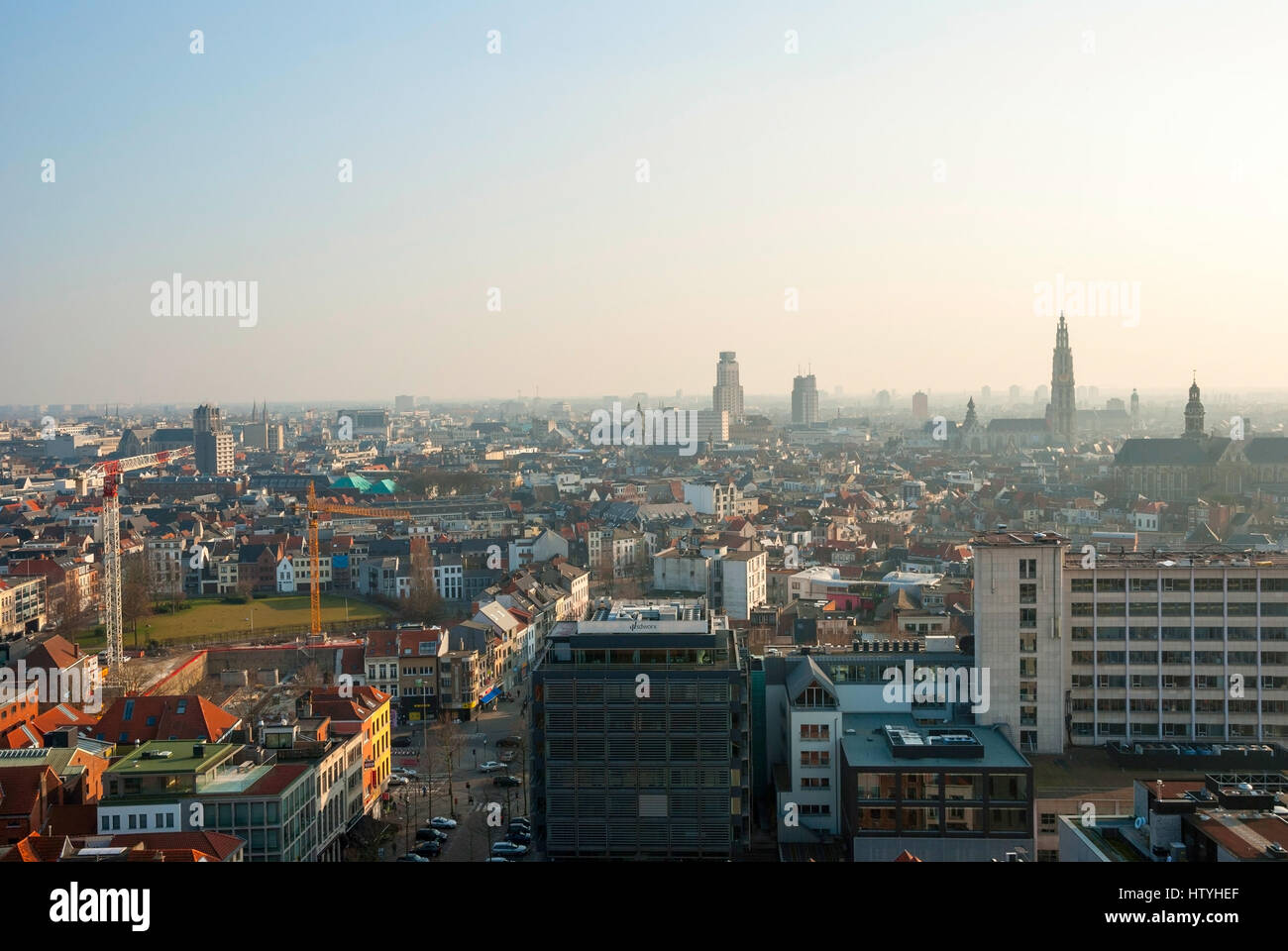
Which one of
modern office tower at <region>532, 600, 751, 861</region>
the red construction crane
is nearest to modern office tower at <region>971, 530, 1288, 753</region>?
modern office tower at <region>532, 600, 751, 861</region>

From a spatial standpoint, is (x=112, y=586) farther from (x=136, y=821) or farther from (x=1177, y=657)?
(x=1177, y=657)

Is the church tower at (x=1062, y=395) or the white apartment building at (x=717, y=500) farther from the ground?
the church tower at (x=1062, y=395)

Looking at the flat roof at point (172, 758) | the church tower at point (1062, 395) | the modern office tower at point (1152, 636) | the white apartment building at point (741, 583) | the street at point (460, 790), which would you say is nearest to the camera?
the flat roof at point (172, 758)

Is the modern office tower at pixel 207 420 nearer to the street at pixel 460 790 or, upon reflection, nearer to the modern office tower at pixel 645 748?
the street at pixel 460 790

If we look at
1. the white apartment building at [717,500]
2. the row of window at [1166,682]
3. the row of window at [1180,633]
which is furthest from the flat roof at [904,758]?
the white apartment building at [717,500]

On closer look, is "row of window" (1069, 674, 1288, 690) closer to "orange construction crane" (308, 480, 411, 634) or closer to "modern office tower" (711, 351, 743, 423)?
"orange construction crane" (308, 480, 411, 634)

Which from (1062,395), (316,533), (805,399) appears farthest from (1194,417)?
(805,399)
